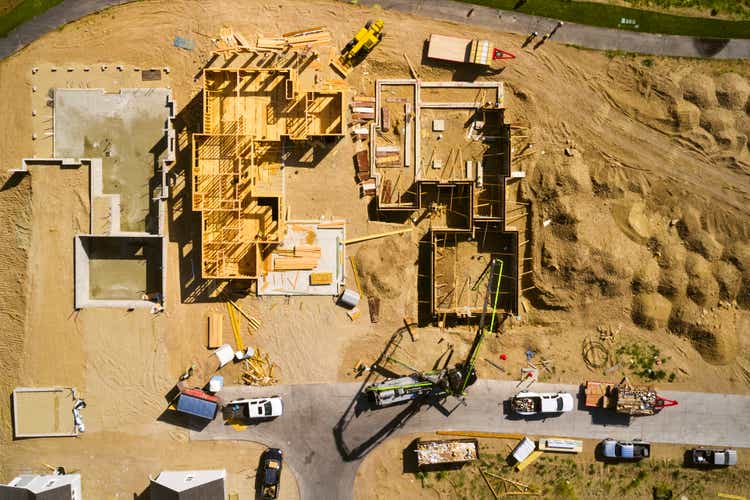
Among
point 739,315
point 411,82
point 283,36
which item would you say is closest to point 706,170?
point 739,315

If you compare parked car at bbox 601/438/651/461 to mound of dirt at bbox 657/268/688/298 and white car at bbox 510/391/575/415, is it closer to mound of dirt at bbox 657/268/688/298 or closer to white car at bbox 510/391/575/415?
white car at bbox 510/391/575/415

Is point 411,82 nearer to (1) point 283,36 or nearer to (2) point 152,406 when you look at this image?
(1) point 283,36

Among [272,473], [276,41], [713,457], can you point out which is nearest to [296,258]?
[272,473]

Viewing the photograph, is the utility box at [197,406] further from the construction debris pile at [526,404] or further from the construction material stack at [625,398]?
the construction material stack at [625,398]

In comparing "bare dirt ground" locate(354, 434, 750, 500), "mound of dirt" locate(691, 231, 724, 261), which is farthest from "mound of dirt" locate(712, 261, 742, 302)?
"bare dirt ground" locate(354, 434, 750, 500)

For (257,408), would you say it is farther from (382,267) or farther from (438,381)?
(382,267)

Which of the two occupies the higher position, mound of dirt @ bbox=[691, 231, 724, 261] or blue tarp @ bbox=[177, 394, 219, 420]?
mound of dirt @ bbox=[691, 231, 724, 261]
